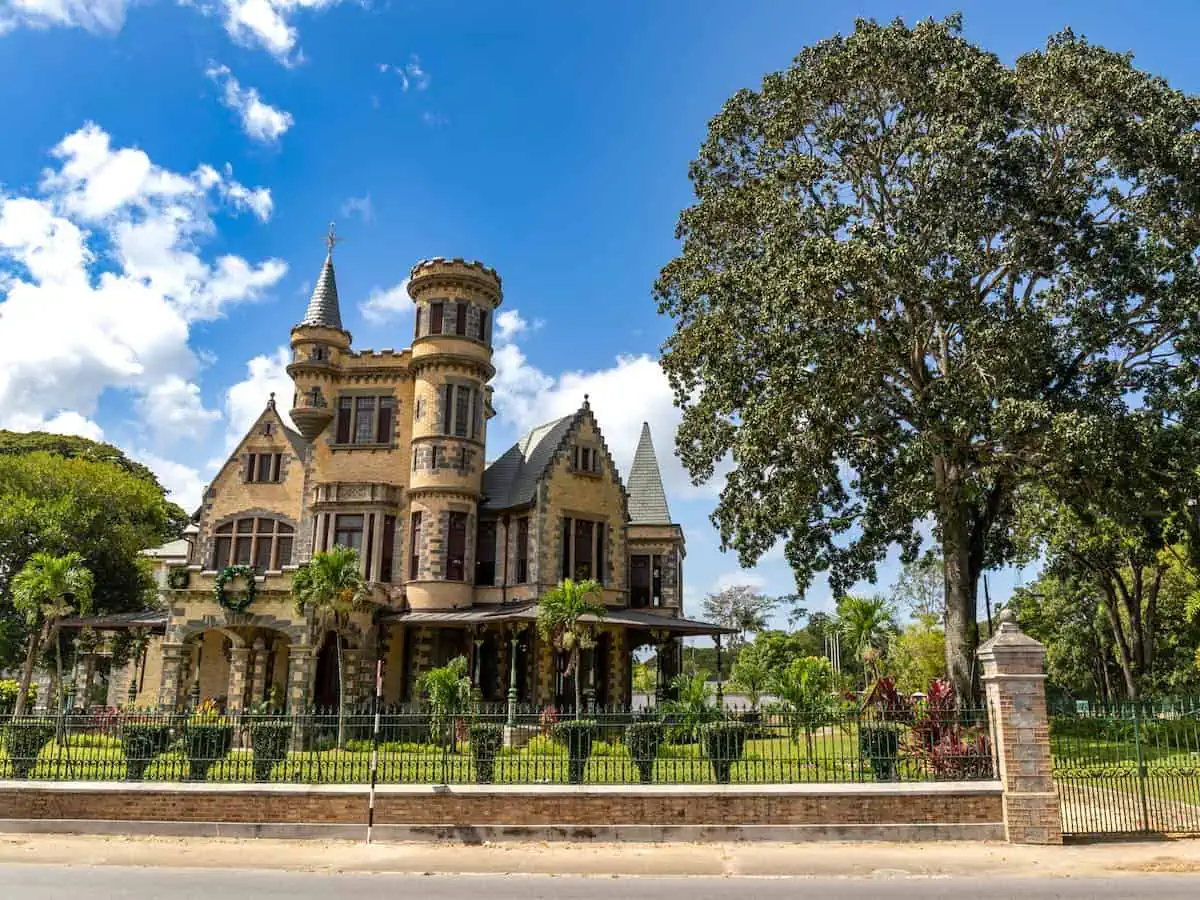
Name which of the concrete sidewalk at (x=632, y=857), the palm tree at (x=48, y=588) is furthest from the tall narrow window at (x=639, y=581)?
the concrete sidewalk at (x=632, y=857)

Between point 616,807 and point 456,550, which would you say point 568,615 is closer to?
point 456,550

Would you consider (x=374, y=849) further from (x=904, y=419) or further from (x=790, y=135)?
(x=790, y=135)

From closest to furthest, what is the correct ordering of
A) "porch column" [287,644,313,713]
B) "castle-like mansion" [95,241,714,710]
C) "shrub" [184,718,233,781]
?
"shrub" [184,718,233,781]
"porch column" [287,644,313,713]
"castle-like mansion" [95,241,714,710]

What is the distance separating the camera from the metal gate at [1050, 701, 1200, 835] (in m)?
14.5

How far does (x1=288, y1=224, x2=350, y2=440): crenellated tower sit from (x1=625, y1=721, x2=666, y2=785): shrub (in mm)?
23795

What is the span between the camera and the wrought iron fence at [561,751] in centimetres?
1472

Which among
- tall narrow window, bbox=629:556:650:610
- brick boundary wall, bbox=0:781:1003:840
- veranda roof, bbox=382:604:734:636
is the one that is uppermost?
tall narrow window, bbox=629:556:650:610

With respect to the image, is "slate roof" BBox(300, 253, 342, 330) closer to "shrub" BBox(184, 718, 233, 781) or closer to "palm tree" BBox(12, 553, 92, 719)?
"palm tree" BBox(12, 553, 92, 719)

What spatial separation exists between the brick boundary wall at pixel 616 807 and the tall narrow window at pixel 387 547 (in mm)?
18899

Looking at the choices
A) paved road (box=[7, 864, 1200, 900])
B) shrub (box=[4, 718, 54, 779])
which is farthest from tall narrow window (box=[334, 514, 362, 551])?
paved road (box=[7, 864, 1200, 900])

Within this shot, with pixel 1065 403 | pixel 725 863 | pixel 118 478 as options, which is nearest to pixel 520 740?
pixel 725 863

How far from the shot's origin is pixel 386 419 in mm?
35281

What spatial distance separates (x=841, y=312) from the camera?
71.6 ft

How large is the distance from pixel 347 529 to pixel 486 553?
506cm
